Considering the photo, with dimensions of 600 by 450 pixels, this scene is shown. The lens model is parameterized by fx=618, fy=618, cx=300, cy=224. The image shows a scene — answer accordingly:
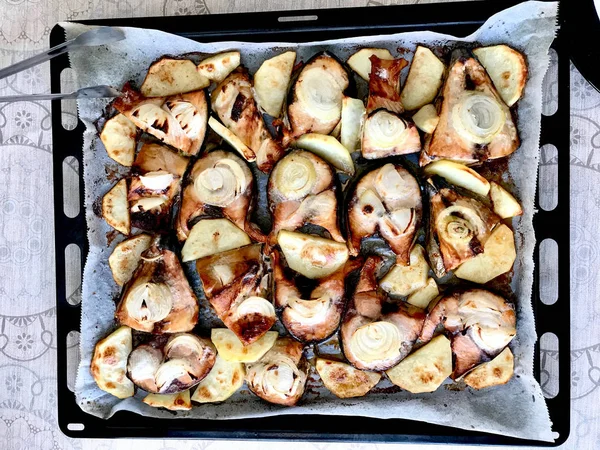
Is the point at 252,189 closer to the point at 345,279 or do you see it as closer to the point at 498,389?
the point at 345,279

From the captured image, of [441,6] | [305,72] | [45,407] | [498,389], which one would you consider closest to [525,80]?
[441,6]

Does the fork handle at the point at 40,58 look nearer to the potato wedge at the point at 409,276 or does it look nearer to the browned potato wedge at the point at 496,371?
the potato wedge at the point at 409,276

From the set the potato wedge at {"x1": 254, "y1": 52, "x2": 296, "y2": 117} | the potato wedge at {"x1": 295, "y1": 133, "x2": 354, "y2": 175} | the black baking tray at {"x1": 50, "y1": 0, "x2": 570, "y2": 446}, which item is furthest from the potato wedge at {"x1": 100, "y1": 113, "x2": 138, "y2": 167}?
the potato wedge at {"x1": 295, "y1": 133, "x2": 354, "y2": 175}

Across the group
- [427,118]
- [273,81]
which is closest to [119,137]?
[273,81]

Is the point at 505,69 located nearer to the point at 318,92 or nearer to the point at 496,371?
the point at 318,92

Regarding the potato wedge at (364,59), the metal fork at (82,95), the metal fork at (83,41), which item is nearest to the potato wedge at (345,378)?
the potato wedge at (364,59)

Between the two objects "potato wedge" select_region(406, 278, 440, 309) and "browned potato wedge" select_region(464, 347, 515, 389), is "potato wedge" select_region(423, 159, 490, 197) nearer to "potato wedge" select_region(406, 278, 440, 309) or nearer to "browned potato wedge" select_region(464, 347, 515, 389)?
"potato wedge" select_region(406, 278, 440, 309)
